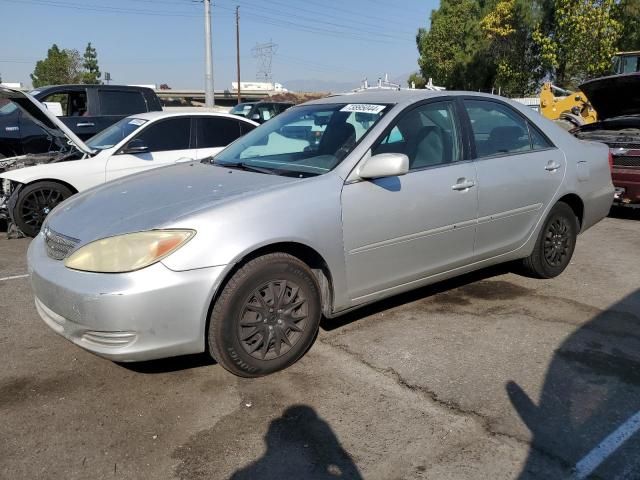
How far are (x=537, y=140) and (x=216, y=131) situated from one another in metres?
4.25

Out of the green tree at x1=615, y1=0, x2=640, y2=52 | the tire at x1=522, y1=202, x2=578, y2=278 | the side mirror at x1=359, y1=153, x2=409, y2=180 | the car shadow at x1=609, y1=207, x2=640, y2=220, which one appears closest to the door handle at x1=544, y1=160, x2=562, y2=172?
the tire at x1=522, y1=202, x2=578, y2=278

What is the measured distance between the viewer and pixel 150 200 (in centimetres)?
342

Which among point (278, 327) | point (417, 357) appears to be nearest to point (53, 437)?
point (278, 327)

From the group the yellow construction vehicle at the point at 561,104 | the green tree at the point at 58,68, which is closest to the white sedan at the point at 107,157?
the yellow construction vehicle at the point at 561,104

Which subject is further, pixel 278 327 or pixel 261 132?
pixel 261 132

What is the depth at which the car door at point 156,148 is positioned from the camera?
271 inches

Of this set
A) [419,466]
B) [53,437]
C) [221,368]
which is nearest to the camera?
[419,466]

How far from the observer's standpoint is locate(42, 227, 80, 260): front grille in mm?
3176

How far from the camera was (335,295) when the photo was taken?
11.7ft

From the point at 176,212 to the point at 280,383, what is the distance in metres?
1.12

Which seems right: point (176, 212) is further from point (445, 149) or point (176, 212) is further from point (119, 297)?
point (445, 149)

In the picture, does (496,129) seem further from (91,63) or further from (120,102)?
(91,63)

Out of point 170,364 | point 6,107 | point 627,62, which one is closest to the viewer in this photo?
point 170,364

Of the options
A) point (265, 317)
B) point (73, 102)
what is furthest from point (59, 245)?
point (73, 102)
